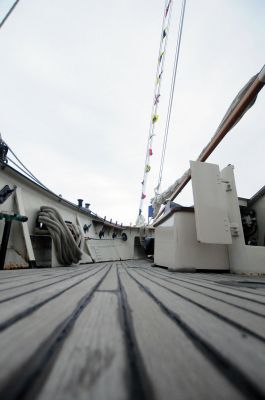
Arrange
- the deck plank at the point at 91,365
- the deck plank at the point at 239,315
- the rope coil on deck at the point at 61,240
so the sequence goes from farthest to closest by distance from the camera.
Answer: the rope coil on deck at the point at 61,240, the deck plank at the point at 239,315, the deck plank at the point at 91,365

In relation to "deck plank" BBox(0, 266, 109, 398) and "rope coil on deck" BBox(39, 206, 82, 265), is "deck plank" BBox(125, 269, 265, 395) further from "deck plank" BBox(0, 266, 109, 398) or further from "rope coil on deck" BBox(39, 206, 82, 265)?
"rope coil on deck" BBox(39, 206, 82, 265)

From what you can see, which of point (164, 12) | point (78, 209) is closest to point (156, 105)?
point (164, 12)

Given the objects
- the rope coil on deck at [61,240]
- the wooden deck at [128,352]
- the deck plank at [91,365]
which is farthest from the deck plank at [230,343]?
the rope coil on deck at [61,240]

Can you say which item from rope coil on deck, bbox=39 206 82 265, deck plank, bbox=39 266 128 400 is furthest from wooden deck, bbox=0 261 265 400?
rope coil on deck, bbox=39 206 82 265

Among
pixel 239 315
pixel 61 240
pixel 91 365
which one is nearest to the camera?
pixel 91 365

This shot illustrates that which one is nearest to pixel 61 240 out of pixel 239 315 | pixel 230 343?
pixel 239 315

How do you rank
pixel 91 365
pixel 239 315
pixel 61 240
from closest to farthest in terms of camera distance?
1. pixel 91 365
2. pixel 239 315
3. pixel 61 240

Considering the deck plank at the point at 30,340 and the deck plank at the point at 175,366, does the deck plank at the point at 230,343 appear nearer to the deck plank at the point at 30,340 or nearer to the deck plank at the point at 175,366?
the deck plank at the point at 175,366

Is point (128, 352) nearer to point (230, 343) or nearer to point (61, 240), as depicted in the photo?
point (230, 343)

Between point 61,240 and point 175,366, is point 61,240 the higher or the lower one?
the higher one

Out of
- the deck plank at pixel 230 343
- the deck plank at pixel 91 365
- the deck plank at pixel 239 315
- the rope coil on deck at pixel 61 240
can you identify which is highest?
the rope coil on deck at pixel 61 240

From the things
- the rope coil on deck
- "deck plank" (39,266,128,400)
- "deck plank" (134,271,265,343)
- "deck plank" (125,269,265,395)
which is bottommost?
"deck plank" (39,266,128,400)

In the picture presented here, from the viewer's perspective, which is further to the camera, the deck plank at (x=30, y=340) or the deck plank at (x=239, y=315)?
the deck plank at (x=239, y=315)

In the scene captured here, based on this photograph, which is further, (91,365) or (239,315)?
(239,315)
